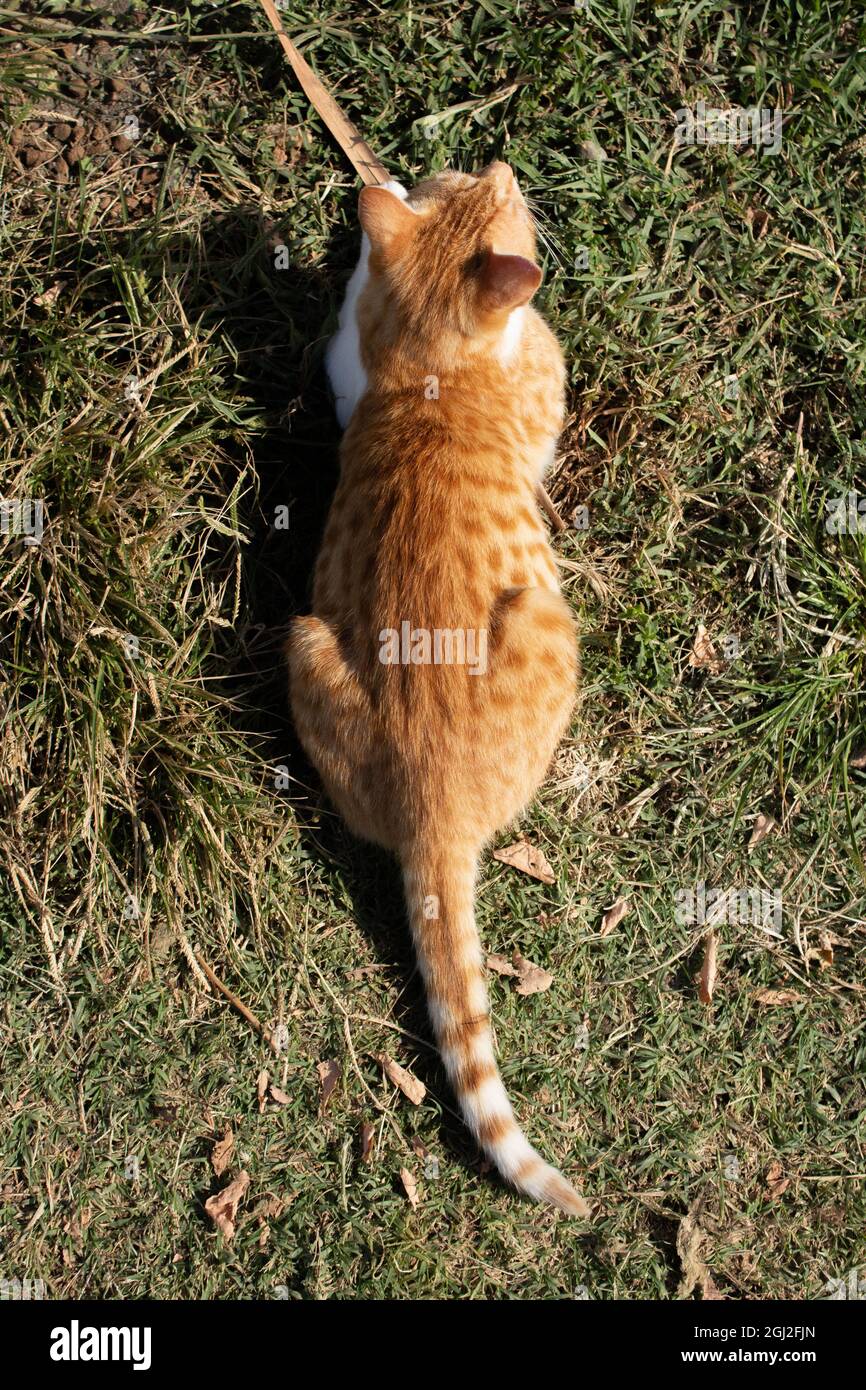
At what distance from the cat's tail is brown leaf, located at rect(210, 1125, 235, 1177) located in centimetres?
80

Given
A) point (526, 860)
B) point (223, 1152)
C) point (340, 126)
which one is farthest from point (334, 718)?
point (340, 126)

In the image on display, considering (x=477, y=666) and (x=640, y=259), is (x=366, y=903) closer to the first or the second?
(x=477, y=666)

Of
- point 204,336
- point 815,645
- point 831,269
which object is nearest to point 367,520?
point 204,336

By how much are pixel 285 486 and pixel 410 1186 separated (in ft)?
7.64

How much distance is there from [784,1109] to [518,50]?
3.67 m

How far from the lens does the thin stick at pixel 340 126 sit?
3773mm

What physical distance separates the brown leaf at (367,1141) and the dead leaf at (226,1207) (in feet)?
1.29

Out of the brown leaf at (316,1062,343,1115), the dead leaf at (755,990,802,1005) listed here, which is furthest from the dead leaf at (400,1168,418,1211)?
the dead leaf at (755,990,802,1005)

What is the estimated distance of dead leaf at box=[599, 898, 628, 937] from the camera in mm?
3863

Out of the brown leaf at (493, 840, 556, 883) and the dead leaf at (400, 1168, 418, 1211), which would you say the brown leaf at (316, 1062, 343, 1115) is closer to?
the dead leaf at (400, 1168, 418, 1211)

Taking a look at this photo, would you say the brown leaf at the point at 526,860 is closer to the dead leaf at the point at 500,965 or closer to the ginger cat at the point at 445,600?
the dead leaf at the point at 500,965

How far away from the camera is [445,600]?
10.3 ft

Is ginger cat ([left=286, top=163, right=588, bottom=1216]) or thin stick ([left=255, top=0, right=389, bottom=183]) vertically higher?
thin stick ([left=255, top=0, right=389, bottom=183])

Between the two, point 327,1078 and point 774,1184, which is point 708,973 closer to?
point 774,1184
